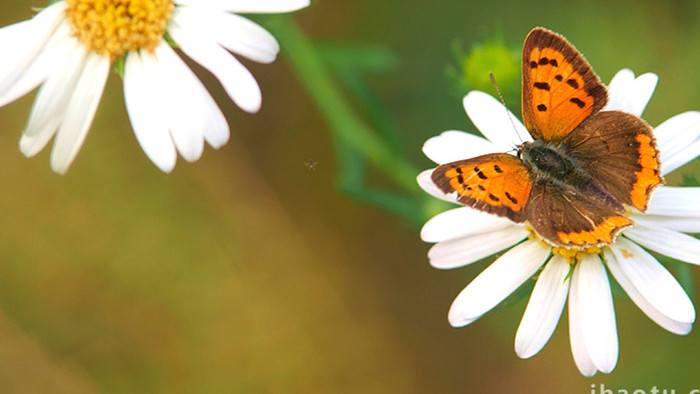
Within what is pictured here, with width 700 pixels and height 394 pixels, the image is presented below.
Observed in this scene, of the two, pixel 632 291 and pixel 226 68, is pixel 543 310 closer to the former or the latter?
pixel 632 291

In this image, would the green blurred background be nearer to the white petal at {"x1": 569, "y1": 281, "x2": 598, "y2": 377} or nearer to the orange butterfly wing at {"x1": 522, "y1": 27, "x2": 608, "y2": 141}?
the white petal at {"x1": 569, "y1": 281, "x2": 598, "y2": 377}

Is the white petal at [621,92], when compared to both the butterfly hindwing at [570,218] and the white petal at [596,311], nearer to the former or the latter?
the butterfly hindwing at [570,218]

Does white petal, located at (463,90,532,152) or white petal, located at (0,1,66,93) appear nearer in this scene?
white petal, located at (0,1,66,93)

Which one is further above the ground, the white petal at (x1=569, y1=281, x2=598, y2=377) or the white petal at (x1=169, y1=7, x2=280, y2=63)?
the white petal at (x1=169, y1=7, x2=280, y2=63)

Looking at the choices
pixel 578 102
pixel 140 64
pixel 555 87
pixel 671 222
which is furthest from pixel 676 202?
pixel 140 64

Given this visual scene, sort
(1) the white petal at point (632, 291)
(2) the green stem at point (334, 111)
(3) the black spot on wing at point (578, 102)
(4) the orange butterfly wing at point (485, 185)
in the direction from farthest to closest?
(2) the green stem at point (334, 111) < (1) the white petal at point (632, 291) < (3) the black spot on wing at point (578, 102) < (4) the orange butterfly wing at point (485, 185)

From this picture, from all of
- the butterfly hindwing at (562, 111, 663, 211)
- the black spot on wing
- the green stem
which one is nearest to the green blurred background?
the green stem

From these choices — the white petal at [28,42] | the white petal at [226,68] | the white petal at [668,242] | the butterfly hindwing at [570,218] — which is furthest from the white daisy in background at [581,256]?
the white petal at [28,42]
